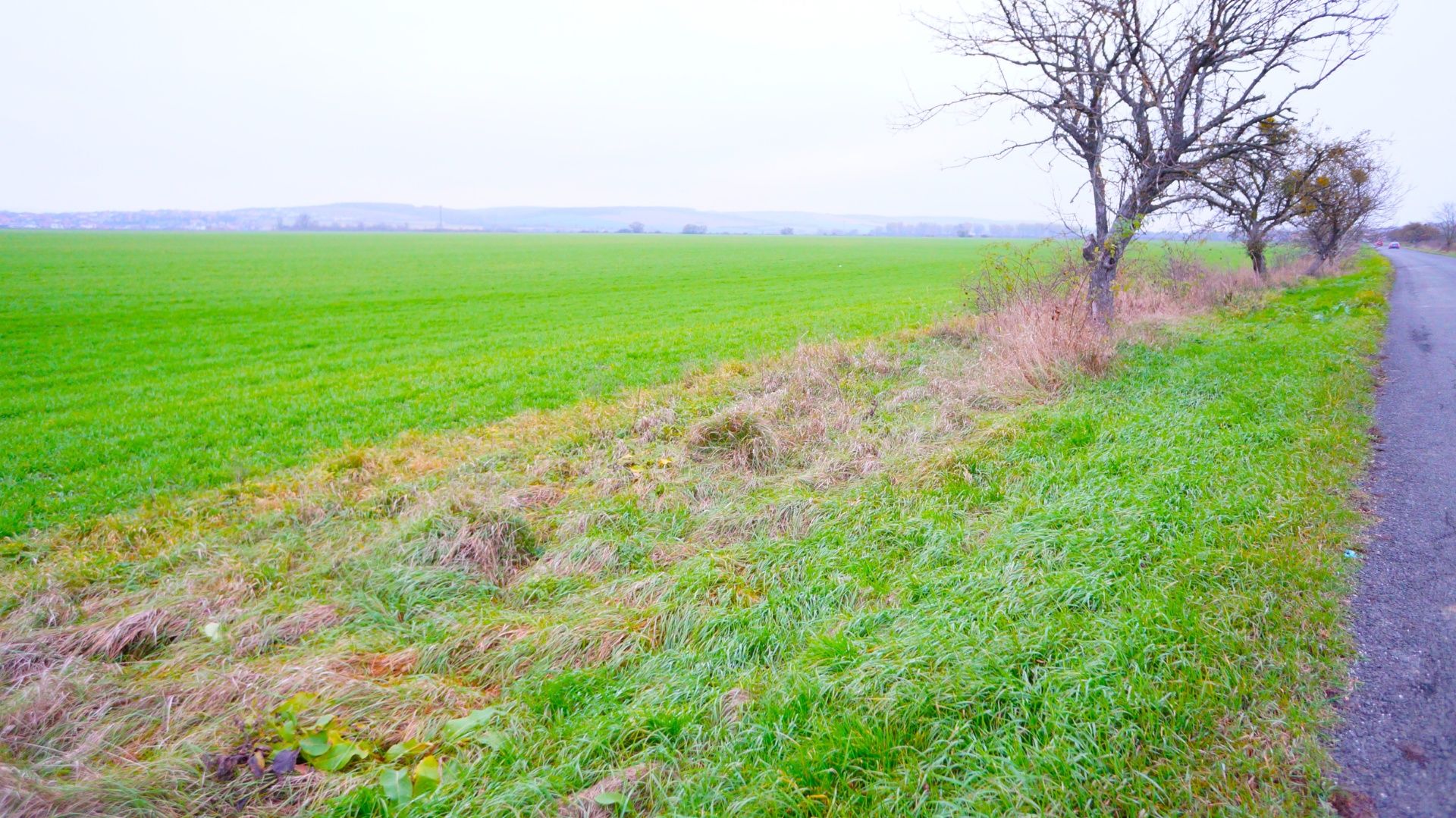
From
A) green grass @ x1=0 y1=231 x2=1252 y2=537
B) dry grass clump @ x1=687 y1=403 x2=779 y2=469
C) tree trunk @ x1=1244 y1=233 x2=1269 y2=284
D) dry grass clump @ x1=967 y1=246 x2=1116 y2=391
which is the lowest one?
green grass @ x1=0 y1=231 x2=1252 y2=537

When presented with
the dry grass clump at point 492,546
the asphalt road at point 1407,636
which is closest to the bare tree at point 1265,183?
the asphalt road at point 1407,636

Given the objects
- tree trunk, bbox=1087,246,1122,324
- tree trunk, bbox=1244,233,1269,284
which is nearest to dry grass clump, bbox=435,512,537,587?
tree trunk, bbox=1087,246,1122,324

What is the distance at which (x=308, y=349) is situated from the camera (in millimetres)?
17406

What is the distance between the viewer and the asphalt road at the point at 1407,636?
2.71 meters

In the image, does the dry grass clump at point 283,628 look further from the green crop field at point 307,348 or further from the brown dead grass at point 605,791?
the green crop field at point 307,348

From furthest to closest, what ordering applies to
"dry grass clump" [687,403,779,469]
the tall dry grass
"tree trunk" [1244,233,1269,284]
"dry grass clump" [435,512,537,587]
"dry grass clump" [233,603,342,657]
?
"tree trunk" [1244,233,1269,284] < the tall dry grass < "dry grass clump" [687,403,779,469] < "dry grass clump" [435,512,537,587] < "dry grass clump" [233,603,342,657]

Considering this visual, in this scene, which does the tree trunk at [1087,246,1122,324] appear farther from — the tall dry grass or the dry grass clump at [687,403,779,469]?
the dry grass clump at [687,403,779,469]

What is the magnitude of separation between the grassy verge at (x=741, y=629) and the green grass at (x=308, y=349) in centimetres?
225

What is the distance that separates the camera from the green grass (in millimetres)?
8859

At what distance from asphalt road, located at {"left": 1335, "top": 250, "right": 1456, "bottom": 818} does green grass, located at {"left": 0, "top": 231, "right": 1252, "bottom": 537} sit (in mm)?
9314

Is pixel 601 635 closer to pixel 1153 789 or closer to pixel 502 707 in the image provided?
pixel 502 707

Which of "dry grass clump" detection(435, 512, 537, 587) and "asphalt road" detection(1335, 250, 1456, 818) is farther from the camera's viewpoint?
"dry grass clump" detection(435, 512, 537, 587)

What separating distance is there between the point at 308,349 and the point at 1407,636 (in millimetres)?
19371

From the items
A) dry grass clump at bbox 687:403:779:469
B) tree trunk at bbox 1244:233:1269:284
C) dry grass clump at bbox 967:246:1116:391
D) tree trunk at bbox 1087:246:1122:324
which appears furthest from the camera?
tree trunk at bbox 1244:233:1269:284
